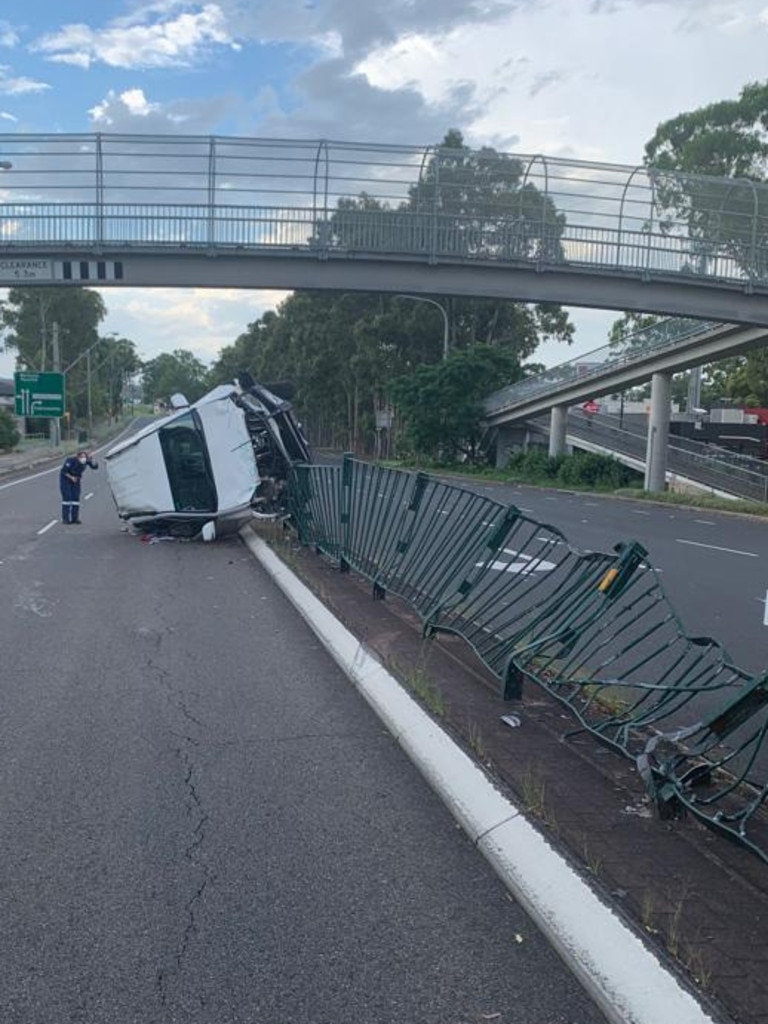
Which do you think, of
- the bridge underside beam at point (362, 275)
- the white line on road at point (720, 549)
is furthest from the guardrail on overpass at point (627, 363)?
the white line on road at point (720, 549)

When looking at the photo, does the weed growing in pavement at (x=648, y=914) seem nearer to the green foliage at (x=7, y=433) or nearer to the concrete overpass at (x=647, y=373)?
the concrete overpass at (x=647, y=373)

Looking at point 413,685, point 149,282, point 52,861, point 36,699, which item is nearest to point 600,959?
point 52,861

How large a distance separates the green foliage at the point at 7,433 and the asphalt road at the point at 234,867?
55.7 meters

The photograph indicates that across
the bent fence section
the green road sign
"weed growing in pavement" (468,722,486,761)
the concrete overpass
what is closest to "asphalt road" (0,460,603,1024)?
"weed growing in pavement" (468,722,486,761)

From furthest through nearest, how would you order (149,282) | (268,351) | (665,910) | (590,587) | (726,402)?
(268,351)
(726,402)
(149,282)
(590,587)
(665,910)

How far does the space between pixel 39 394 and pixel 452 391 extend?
23139 mm

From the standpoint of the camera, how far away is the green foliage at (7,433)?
198 feet

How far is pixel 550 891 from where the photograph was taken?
3947 mm

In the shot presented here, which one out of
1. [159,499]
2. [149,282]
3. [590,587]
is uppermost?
[149,282]

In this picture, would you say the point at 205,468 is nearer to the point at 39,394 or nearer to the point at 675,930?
the point at 675,930

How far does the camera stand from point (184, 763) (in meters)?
5.71

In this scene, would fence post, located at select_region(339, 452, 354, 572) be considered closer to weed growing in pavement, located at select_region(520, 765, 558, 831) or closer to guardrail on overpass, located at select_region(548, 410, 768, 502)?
weed growing in pavement, located at select_region(520, 765, 558, 831)

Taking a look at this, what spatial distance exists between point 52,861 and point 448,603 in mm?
4571

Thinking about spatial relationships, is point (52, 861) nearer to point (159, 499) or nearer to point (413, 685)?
point (413, 685)
